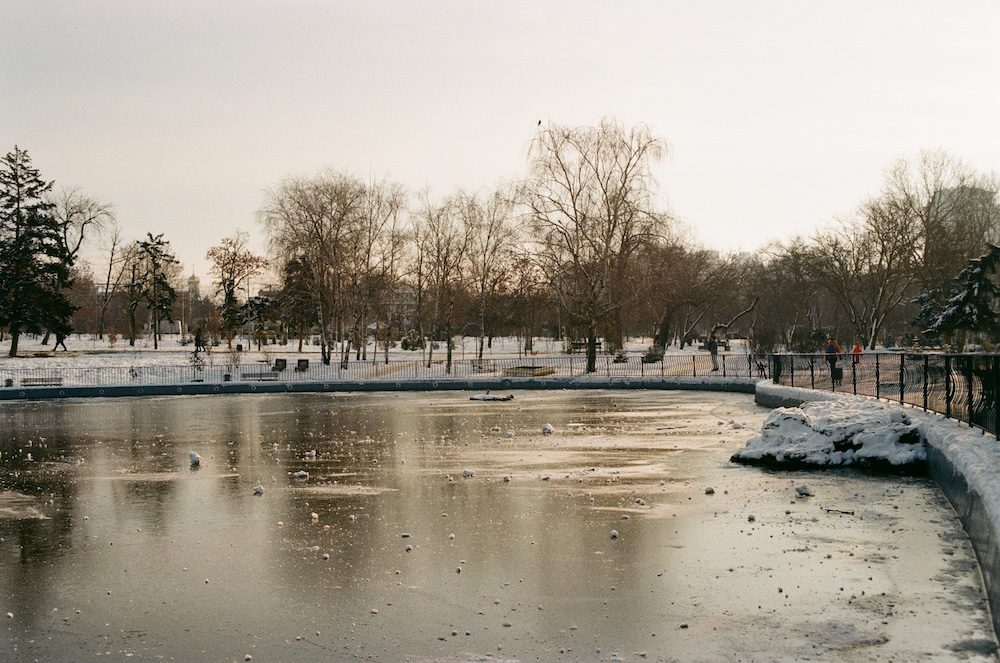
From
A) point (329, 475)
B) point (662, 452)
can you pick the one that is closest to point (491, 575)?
point (329, 475)

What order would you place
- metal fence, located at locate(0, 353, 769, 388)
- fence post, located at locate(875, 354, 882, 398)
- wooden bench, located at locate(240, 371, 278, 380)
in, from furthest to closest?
wooden bench, located at locate(240, 371, 278, 380) < metal fence, located at locate(0, 353, 769, 388) < fence post, located at locate(875, 354, 882, 398)

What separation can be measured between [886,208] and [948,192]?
6394mm

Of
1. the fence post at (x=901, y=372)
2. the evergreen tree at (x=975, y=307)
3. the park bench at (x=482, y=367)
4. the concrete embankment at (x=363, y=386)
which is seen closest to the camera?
the fence post at (x=901, y=372)

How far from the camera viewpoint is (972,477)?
11.0 metres

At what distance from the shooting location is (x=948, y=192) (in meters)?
74.4

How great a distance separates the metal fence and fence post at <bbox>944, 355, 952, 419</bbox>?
27370mm

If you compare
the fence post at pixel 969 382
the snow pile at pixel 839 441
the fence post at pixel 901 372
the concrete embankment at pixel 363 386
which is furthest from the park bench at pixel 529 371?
the fence post at pixel 969 382

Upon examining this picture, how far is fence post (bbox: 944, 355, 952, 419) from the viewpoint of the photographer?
55.0 ft

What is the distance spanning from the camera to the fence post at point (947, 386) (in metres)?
16.8

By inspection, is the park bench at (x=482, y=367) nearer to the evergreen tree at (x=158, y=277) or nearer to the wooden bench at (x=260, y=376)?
the wooden bench at (x=260, y=376)

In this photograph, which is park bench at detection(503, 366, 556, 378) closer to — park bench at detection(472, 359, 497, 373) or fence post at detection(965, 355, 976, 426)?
park bench at detection(472, 359, 497, 373)

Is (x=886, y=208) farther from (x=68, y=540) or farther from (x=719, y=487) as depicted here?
(x=68, y=540)

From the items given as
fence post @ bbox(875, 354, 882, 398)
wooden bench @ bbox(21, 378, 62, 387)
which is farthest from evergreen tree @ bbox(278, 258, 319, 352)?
fence post @ bbox(875, 354, 882, 398)

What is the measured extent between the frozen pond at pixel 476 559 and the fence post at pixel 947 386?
7.70ft
